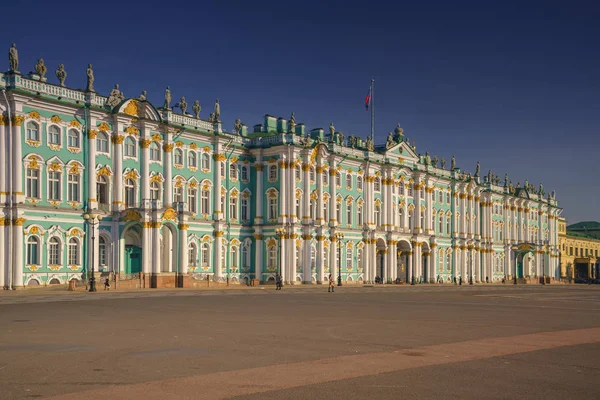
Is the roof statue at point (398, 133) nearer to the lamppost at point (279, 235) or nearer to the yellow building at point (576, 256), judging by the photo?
the lamppost at point (279, 235)

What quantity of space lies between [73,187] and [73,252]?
210 inches

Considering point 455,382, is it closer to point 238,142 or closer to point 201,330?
point 201,330

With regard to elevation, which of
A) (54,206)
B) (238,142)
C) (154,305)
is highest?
(238,142)

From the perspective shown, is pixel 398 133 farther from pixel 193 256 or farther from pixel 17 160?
pixel 17 160

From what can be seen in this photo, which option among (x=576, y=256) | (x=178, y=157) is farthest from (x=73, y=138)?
(x=576, y=256)

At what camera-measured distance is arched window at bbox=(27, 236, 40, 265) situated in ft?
191

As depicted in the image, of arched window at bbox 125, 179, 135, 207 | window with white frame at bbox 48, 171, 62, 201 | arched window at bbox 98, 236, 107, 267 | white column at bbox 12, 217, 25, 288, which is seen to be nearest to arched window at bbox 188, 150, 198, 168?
arched window at bbox 125, 179, 135, 207

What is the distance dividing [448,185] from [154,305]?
81466mm

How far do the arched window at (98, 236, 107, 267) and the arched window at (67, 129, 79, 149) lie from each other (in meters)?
8.15

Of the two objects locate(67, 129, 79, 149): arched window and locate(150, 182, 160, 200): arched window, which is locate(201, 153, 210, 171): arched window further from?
locate(67, 129, 79, 149): arched window

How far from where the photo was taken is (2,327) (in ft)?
78.5

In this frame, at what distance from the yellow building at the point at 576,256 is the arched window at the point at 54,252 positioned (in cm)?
12793

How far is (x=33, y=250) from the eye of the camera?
2309 inches

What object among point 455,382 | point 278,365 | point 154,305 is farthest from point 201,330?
point 154,305
